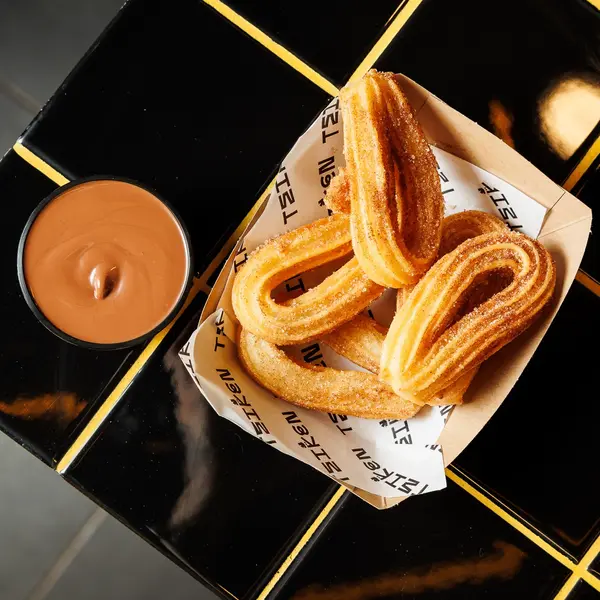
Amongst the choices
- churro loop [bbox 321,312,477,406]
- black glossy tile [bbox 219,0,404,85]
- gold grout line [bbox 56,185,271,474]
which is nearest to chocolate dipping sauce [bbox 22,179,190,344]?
gold grout line [bbox 56,185,271,474]

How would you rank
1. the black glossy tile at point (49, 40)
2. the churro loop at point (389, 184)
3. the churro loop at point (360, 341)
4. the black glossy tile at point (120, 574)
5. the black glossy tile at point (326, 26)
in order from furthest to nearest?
the black glossy tile at point (120, 574), the black glossy tile at point (49, 40), the black glossy tile at point (326, 26), the churro loop at point (360, 341), the churro loop at point (389, 184)

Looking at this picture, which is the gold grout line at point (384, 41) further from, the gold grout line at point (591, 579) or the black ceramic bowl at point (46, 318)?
the gold grout line at point (591, 579)

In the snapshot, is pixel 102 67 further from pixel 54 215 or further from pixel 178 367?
pixel 178 367

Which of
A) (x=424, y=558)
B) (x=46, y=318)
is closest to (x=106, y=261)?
(x=46, y=318)

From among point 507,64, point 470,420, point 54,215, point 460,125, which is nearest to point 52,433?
point 54,215

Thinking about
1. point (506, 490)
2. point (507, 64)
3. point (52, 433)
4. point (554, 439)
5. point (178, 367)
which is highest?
point (507, 64)

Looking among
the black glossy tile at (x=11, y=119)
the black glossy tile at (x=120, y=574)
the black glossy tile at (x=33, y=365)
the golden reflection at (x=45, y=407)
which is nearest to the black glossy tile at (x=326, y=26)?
the black glossy tile at (x=33, y=365)

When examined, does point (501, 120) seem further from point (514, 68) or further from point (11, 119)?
point (11, 119)
